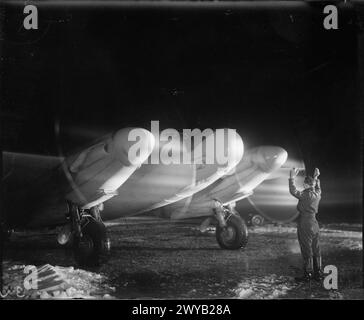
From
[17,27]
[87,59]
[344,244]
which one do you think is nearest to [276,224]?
[344,244]

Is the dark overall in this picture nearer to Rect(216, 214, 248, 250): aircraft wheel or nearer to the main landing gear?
Rect(216, 214, 248, 250): aircraft wheel

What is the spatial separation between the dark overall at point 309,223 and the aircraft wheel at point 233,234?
1.27ft

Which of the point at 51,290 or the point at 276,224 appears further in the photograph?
the point at 276,224

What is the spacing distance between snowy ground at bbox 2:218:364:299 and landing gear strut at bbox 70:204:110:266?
0.19ft

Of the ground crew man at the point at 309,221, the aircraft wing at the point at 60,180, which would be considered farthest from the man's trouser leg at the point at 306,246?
the aircraft wing at the point at 60,180

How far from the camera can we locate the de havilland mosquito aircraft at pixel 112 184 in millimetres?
2586

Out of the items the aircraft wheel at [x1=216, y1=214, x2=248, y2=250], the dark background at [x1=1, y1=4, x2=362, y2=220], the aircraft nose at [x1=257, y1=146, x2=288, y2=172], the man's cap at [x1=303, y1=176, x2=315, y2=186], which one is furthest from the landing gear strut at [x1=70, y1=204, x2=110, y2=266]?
the man's cap at [x1=303, y1=176, x2=315, y2=186]

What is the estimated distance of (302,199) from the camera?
2.65m

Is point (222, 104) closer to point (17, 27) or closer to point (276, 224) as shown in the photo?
point (276, 224)

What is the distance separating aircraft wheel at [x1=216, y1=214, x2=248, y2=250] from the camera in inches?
106

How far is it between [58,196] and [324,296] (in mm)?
1939

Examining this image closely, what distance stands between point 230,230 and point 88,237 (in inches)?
39.4

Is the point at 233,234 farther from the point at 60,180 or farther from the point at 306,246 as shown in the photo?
the point at 60,180

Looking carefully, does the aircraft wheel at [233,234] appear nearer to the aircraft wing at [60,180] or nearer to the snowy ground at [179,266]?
the snowy ground at [179,266]
